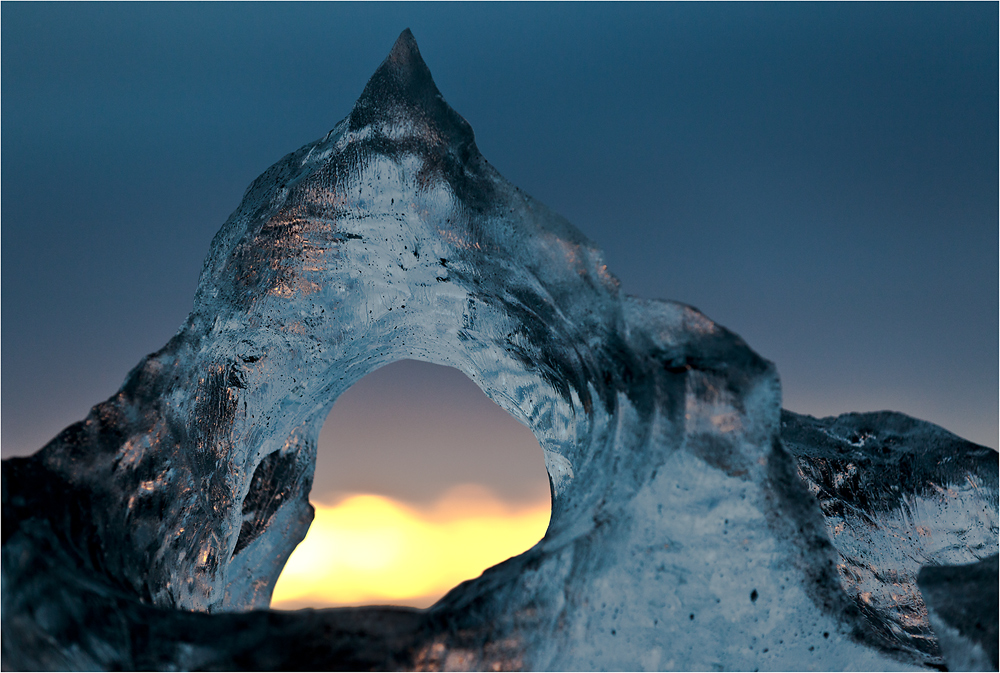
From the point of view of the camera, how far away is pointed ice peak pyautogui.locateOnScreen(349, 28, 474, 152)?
5.49 feet

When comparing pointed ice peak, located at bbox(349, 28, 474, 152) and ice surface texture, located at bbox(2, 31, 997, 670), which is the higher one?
pointed ice peak, located at bbox(349, 28, 474, 152)

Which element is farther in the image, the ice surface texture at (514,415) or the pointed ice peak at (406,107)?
the pointed ice peak at (406,107)

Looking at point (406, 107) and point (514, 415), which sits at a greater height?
point (406, 107)

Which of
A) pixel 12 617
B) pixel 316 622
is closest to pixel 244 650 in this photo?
pixel 316 622

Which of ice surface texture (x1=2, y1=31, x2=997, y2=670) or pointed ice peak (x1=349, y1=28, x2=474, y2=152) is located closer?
ice surface texture (x1=2, y1=31, x2=997, y2=670)

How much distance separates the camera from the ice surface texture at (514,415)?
131 centimetres

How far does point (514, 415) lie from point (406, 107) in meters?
1.02

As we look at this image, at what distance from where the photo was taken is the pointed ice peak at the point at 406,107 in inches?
65.9

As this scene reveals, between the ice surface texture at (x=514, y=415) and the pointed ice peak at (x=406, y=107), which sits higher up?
the pointed ice peak at (x=406, y=107)

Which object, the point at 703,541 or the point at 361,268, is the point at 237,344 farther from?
the point at 703,541

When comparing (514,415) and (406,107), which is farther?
(514,415)

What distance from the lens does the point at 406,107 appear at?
66.1 inches

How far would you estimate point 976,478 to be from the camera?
2.00m

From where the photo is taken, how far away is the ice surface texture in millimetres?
1308
